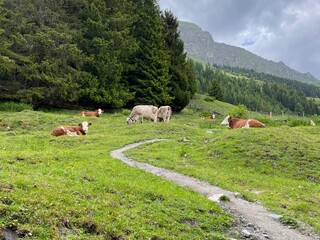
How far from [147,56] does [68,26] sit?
43.7ft

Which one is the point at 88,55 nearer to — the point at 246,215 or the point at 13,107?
the point at 13,107

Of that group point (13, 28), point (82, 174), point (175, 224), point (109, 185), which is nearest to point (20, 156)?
point (82, 174)

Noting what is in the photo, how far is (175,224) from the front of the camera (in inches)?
356

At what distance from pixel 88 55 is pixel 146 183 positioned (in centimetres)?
3891

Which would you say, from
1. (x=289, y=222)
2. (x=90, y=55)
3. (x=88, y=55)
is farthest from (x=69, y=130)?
(x=88, y=55)

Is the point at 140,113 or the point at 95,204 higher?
the point at 140,113

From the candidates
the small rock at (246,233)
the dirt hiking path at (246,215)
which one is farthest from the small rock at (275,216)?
the small rock at (246,233)

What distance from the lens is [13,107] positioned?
39.6 meters

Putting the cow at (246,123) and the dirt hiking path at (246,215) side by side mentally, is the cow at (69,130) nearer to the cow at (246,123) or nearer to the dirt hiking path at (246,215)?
the dirt hiking path at (246,215)

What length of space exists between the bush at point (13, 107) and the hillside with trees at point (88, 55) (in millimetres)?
1034

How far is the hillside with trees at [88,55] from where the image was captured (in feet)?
138

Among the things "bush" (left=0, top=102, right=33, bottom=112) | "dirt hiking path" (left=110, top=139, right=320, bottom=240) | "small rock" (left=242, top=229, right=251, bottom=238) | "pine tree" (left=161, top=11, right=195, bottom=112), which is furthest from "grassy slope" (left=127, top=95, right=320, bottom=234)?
"pine tree" (left=161, top=11, right=195, bottom=112)

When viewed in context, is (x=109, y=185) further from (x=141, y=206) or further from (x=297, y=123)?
(x=297, y=123)

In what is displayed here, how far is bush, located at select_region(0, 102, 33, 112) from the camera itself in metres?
39.1
